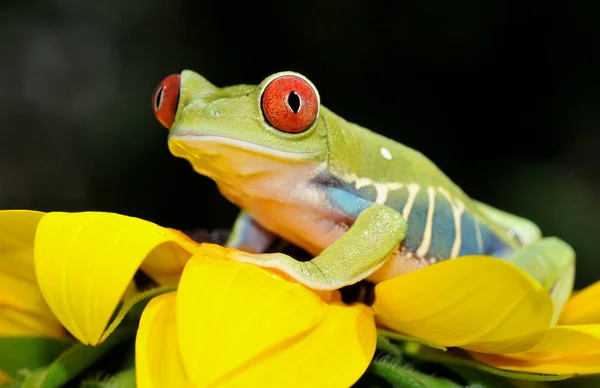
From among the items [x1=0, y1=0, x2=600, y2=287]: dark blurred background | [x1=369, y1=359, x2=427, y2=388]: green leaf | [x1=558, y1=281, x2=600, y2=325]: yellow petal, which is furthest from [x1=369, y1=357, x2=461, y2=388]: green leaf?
[x1=0, y1=0, x2=600, y2=287]: dark blurred background

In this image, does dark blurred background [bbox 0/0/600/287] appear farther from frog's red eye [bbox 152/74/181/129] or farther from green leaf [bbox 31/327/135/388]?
green leaf [bbox 31/327/135/388]

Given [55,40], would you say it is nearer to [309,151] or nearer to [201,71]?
[201,71]

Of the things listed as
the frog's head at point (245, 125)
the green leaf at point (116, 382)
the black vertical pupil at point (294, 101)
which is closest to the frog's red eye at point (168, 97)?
the frog's head at point (245, 125)

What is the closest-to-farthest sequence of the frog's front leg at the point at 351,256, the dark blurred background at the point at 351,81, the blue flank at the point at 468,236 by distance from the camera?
the frog's front leg at the point at 351,256 < the blue flank at the point at 468,236 < the dark blurred background at the point at 351,81

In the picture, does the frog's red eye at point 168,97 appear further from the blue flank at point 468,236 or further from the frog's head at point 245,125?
the blue flank at point 468,236

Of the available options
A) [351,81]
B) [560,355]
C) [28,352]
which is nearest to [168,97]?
[28,352]

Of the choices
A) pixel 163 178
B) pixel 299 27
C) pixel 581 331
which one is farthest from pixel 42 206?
pixel 581 331
